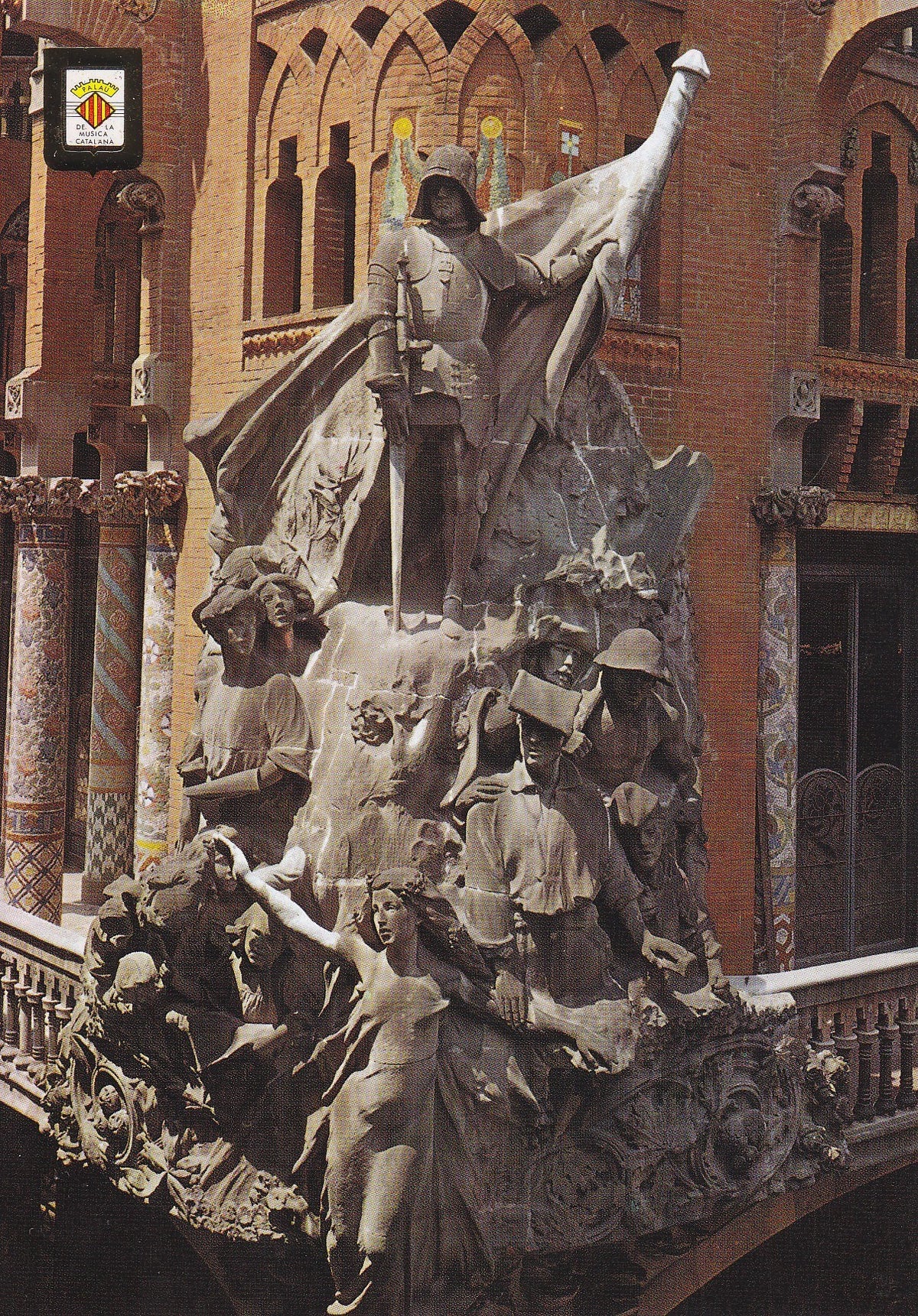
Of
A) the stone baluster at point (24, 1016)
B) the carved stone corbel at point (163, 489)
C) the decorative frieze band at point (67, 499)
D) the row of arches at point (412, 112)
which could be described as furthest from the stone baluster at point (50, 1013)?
the row of arches at point (412, 112)

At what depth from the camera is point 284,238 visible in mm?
14039

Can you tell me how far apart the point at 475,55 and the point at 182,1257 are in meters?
8.87

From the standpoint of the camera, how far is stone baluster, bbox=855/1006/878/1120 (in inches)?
468

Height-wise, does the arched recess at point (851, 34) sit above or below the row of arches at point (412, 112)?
above

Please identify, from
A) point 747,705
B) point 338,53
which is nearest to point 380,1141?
point 747,705

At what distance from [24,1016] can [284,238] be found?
6327 mm

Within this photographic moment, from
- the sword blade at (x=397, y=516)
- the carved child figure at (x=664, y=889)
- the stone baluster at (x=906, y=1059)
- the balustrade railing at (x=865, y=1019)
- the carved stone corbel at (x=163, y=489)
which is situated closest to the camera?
the carved child figure at (x=664, y=889)

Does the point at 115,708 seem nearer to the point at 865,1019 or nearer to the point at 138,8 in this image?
the point at 138,8

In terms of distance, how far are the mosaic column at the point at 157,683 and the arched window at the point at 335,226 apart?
2.44 metres

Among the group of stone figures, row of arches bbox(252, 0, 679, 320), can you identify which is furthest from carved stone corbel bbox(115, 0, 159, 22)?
the group of stone figures

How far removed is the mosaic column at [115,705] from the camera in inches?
647

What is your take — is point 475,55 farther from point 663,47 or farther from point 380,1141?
point 380,1141

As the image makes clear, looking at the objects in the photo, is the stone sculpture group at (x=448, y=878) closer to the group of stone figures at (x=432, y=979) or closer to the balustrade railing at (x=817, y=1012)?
the group of stone figures at (x=432, y=979)

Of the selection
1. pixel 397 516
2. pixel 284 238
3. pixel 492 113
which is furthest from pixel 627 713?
pixel 284 238
